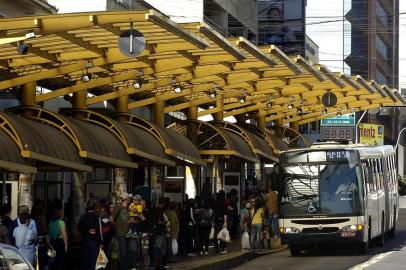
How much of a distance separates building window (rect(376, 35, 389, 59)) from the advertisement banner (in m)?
18.8

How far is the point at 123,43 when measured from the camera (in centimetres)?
2109

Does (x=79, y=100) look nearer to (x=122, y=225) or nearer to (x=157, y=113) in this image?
(x=157, y=113)

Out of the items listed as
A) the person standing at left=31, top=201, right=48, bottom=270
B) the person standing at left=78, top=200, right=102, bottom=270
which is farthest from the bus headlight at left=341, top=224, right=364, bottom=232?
the person standing at left=31, top=201, right=48, bottom=270

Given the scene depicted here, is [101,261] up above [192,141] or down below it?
below

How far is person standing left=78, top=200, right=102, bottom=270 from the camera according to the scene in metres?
21.5

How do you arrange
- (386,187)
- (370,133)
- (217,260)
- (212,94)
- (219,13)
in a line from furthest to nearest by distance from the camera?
(370,133) → (219,13) → (386,187) → (212,94) → (217,260)

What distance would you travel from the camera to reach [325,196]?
30.8 metres

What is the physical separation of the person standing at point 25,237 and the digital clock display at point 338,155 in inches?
541

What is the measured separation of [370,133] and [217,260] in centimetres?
7055

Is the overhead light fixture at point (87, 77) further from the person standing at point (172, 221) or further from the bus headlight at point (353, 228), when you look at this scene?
the bus headlight at point (353, 228)

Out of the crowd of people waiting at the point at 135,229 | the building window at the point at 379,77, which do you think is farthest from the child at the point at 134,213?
the building window at the point at 379,77

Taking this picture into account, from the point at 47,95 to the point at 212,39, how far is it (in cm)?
526

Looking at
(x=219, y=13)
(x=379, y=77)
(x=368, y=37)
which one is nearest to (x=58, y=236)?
(x=219, y=13)

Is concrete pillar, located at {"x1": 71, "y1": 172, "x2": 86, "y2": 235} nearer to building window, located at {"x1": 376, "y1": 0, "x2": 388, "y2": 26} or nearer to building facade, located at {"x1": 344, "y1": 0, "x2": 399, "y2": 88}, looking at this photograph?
building facade, located at {"x1": 344, "y1": 0, "x2": 399, "y2": 88}
